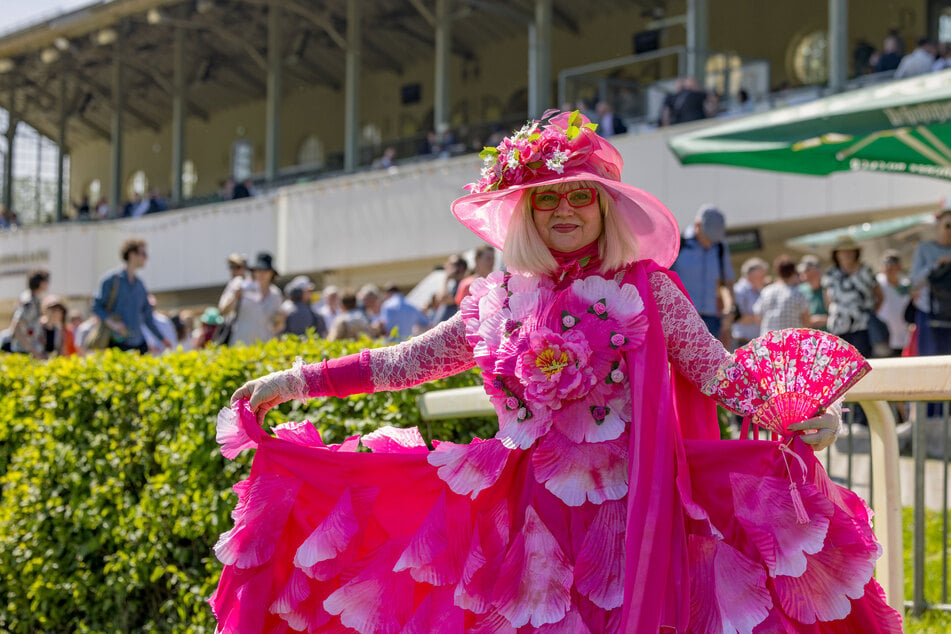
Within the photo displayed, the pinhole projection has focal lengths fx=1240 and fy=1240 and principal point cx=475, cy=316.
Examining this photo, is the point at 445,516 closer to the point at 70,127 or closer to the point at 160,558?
the point at 160,558

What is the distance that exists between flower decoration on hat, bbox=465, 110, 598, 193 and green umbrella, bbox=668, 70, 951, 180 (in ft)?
11.7

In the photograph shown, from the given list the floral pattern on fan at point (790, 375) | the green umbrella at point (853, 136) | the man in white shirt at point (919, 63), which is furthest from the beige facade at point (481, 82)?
the floral pattern on fan at point (790, 375)

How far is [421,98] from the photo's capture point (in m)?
33.5

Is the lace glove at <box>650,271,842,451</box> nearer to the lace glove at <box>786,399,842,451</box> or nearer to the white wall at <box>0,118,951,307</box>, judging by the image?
the lace glove at <box>786,399,842,451</box>

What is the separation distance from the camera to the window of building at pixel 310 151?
37.6 metres

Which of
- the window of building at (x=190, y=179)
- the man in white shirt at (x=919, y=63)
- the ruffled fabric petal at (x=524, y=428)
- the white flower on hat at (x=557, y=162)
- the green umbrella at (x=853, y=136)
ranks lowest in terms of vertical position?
the ruffled fabric petal at (x=524, y=428)

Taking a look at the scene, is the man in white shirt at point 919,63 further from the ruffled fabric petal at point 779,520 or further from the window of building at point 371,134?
the window of building at point 371,134

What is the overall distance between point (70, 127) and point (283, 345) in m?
41.6

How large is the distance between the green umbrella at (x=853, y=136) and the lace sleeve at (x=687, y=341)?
360 cm

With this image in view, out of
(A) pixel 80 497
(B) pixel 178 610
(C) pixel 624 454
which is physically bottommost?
(B) pixel 178 610

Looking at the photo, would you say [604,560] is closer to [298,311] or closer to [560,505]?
[560,505]

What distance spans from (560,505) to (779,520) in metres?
0.55

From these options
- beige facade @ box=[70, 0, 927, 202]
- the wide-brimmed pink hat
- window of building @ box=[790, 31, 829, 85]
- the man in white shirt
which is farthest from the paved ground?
window of building @ box=[790, 31, 829, 85]

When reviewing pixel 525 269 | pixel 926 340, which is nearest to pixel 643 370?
pixel 525 269
